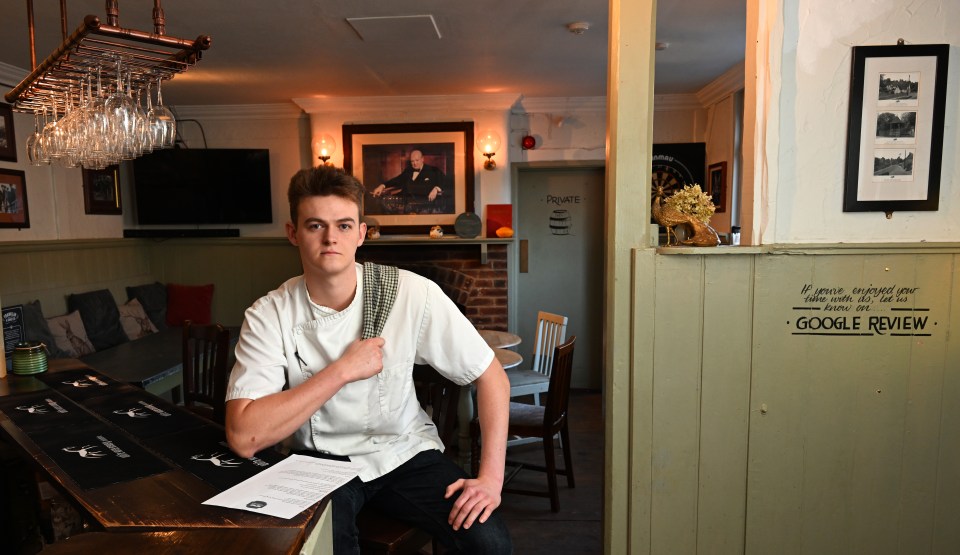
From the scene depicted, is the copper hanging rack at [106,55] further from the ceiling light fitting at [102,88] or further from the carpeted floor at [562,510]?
the carpeted floor at [562,510]

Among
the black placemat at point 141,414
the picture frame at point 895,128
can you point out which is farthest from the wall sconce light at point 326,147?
the picture frame at point 895,128

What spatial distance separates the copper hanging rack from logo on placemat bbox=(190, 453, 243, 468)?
44.6 inches

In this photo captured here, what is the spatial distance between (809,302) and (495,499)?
1077 millimetres

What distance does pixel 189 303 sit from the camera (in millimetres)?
5410

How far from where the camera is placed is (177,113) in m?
5.42

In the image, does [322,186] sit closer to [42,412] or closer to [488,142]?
[42,412]

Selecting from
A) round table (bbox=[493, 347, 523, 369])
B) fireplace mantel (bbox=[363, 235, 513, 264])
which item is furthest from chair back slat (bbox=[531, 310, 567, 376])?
fireplace mantel (bbox=[363, 235, 513, 264])

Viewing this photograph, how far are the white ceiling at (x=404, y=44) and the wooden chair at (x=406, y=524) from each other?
1.92 m

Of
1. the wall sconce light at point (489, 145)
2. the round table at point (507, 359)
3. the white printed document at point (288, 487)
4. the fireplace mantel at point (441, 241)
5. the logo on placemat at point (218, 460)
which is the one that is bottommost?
the round table at point (507, 359)

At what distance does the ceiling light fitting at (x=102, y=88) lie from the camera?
1.78 m

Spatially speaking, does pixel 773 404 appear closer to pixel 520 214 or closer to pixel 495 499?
pixel 495 499

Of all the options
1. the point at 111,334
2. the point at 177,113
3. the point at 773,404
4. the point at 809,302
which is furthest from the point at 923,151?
the point at 177,113

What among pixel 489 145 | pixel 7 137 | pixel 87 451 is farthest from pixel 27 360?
pixel 489 145

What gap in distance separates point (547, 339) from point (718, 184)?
2.00 metres
